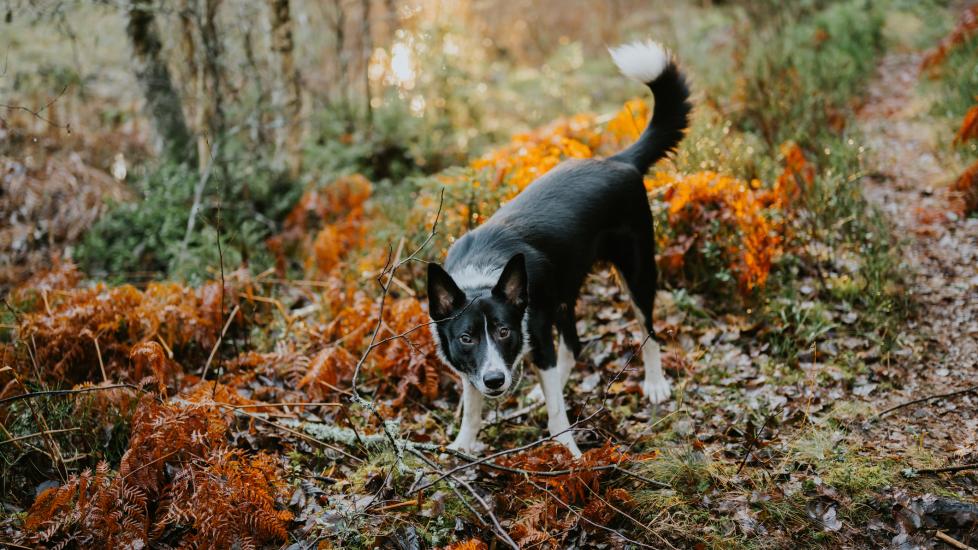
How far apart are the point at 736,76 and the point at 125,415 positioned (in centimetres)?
777

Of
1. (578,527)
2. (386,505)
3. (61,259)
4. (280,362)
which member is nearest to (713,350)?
(578,527)

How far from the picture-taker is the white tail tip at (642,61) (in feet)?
13.9

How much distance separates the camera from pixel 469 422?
3.85m

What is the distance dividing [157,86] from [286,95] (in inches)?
53.9

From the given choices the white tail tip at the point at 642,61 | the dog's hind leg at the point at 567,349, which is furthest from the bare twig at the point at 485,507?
the white tail tip at the point at 642,61

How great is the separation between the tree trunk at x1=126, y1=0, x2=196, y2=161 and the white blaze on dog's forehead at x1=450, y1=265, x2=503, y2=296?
4.67 m

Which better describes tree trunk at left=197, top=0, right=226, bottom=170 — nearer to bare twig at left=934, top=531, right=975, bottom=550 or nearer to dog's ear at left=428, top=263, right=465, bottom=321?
dog's ear at left=428, top=263, right=465, bottom=321

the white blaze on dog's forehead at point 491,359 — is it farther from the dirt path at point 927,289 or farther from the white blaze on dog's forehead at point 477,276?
the dirt path at point 927,289

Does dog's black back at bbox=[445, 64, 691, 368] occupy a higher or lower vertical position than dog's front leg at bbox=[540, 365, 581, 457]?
higher

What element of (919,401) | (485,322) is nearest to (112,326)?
(485,322)

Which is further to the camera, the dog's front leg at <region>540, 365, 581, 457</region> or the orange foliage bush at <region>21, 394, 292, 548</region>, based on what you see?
the dog's front leg at <region>540, 365, 581, 457</region>

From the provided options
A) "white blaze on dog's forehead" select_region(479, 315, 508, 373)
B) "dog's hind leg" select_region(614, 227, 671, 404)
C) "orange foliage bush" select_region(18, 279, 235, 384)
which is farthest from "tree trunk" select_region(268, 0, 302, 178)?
"white blaze on dog's forehead" select_region(479, 315, 508, 373)

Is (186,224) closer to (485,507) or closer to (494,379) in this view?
(494,379)

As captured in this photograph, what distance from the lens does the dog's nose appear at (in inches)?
128
